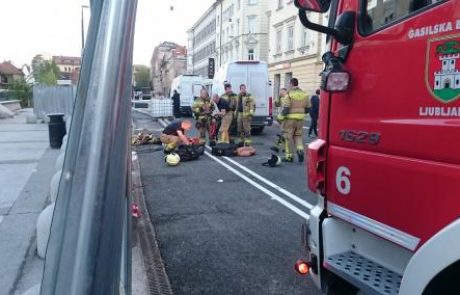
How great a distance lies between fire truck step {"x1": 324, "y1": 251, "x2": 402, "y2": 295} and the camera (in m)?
2.19

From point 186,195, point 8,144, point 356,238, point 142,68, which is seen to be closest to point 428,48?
point 356,238

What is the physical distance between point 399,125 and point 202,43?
84993 millimetres

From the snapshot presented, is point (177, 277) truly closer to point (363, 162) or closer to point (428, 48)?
point (363, 162)

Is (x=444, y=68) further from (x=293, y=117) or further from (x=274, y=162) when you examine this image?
(x=293, y=117)

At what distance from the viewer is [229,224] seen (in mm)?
5480

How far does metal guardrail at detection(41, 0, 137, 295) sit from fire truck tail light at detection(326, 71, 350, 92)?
1.45m

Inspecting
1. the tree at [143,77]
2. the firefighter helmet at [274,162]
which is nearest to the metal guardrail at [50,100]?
the firefighter helmet at [274,162]

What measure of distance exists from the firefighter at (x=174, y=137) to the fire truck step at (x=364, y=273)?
8.08 metres

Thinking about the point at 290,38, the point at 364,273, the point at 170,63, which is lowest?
the point at 364,273

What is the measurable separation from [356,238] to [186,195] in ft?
15.5

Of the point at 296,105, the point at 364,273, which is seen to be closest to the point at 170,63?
the point at 296,105

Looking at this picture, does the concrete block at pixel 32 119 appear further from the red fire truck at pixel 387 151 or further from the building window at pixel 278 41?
the building window at pixel 278 41

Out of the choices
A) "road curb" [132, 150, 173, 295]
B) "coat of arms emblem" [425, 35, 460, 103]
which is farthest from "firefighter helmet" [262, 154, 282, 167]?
"coat of arms emblem" [425, 35, 460, 103]

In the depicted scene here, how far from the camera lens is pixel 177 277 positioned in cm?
397
